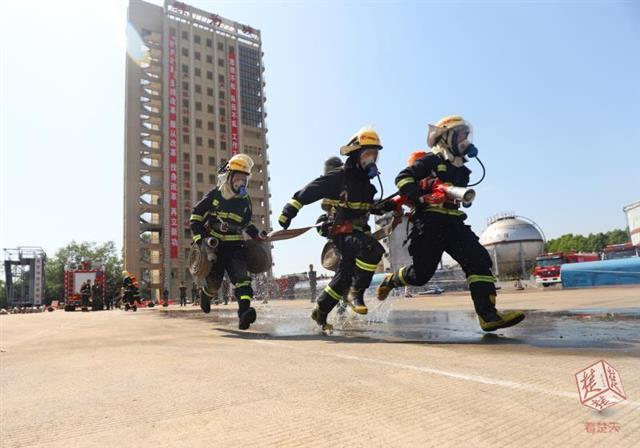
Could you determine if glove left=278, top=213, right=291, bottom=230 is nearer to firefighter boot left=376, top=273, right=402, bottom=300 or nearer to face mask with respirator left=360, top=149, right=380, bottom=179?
face mask with respirator left=360, top=149, right=380, bottom=179

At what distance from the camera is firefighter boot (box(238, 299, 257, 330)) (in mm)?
4684

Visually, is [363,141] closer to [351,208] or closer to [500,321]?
[351,208]

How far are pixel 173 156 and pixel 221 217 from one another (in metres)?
46.2

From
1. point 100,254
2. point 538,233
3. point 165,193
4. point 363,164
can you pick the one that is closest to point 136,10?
point 165,193

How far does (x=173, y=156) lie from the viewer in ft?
158

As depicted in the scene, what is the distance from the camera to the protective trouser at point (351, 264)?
171 inches

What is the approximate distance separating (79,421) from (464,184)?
3.69 metres

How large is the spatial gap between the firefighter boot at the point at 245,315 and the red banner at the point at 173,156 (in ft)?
141

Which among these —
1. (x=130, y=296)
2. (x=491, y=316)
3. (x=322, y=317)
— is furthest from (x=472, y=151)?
(x=130, y=296)

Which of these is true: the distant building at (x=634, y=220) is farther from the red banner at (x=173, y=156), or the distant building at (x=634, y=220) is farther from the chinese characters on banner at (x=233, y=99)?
the chinese characters on banner at (x=233, y=99)

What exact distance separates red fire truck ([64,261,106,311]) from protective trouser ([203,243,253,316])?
1970 cm

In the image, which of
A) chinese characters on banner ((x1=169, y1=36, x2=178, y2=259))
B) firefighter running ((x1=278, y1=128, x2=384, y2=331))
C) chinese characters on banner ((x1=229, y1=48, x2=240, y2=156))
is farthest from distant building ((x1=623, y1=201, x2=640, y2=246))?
chinese characters on banner ((x1=229, y1=48, x2=240, y2=156))

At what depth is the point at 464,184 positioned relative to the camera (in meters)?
4.11

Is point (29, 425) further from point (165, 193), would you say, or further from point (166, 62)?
point (166, 62)
